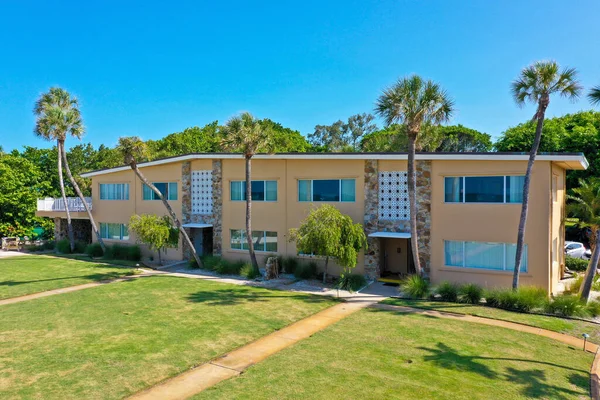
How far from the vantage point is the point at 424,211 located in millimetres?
19266

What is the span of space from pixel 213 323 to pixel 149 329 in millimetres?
1966

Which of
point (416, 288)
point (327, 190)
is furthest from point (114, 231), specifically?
point (416, 288)

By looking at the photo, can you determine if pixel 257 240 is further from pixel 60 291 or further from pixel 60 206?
pixel 60 206

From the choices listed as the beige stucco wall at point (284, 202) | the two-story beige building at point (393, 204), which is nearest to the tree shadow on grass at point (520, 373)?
the two-story beige building at point (393, 204)

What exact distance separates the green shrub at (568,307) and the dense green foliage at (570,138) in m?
17.5

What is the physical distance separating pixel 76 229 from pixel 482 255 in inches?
1273

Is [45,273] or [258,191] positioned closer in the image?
[45,273]

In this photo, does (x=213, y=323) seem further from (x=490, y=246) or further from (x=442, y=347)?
(x=490, y=246)

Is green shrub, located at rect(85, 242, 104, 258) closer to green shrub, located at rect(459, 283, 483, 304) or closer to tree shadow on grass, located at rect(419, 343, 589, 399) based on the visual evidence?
green shrub, located at rect(459, 283, 483, 304)

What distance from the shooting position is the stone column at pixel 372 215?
20.5 meters

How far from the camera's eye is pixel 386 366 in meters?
9.92

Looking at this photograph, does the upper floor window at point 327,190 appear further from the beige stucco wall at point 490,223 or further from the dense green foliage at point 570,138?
the dense green foliage at point 570,138

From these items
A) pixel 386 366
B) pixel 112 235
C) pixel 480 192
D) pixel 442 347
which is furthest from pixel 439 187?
pixel 112 235

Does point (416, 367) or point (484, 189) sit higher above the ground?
point (484, 189)
